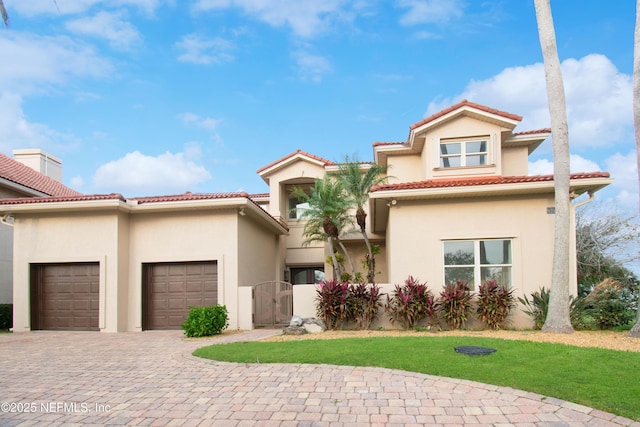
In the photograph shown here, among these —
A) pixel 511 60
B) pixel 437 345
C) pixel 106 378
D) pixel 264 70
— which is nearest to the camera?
pixel 106 378

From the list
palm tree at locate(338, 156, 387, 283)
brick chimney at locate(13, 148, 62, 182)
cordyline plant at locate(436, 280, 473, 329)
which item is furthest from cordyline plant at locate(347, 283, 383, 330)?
brick chimney at locate(13, 148, 62, 182)

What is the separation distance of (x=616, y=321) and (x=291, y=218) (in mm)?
14253

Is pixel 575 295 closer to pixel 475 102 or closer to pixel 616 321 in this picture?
pixel 616 321

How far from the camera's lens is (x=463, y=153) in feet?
53.0

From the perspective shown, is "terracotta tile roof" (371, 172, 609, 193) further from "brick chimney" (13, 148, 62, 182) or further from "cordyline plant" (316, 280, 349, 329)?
"brick chimney" (13, 148, 62, 182)

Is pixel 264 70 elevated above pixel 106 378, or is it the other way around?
pixel 264 70

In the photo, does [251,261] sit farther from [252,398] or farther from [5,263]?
[252,398]

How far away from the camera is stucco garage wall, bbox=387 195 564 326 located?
40.3ft

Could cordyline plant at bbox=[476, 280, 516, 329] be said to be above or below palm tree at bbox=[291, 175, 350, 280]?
below

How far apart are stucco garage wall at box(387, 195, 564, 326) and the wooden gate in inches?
144

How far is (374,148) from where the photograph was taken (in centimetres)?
1828

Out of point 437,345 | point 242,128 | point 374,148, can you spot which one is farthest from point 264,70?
point 437,345

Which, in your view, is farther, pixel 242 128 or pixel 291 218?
pixel 291 218

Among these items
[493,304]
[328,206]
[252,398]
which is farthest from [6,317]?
[493,304]
